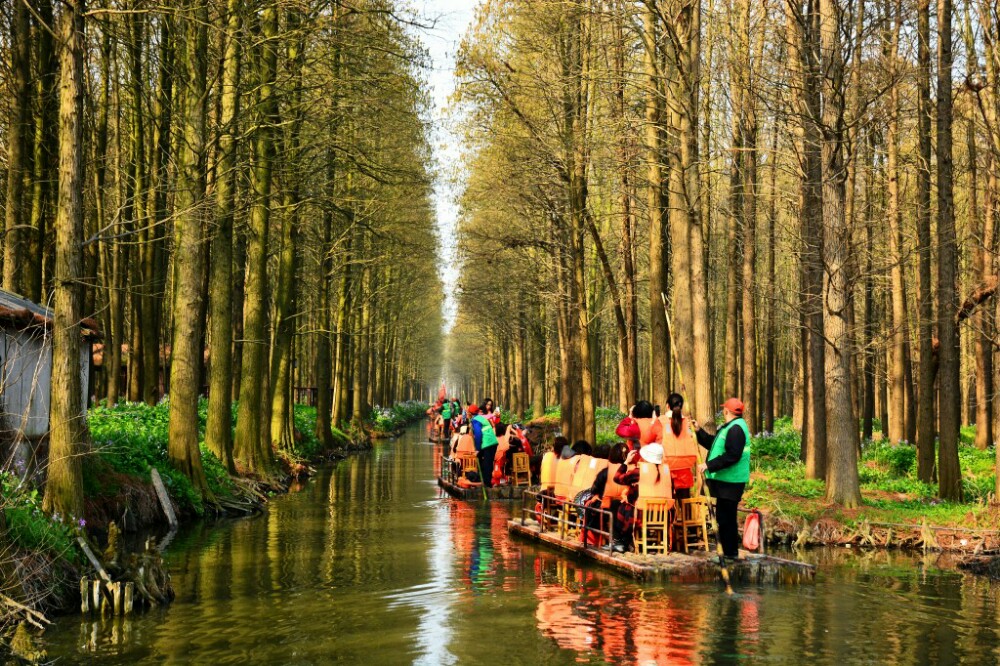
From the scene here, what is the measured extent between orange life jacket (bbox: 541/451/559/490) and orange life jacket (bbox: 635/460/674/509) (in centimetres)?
391

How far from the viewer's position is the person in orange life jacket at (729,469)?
1331 centimetres

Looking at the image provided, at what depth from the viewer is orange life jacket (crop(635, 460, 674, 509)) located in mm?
13820

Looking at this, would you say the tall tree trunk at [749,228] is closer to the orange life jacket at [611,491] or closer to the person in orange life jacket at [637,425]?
the person in orange life jacket at [637,425]

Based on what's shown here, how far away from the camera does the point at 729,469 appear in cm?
1347

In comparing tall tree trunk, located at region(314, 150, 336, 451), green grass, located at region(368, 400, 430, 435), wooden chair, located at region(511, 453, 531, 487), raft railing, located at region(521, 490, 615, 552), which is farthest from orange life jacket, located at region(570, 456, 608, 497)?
green grass, located at region(368, 400, 430, 435)

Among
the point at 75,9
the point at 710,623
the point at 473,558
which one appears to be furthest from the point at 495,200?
the point at 710,623

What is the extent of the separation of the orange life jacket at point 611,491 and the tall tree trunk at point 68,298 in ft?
23.4

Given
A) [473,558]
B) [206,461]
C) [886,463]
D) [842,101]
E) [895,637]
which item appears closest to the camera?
[895,637]

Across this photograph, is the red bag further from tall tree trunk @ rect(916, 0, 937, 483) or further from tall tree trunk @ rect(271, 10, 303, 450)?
tall tree trunk @ rect(271, 10, 303, 450)

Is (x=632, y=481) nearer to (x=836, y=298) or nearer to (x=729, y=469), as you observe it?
(x=729, y=469)

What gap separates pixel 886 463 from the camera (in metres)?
24.5

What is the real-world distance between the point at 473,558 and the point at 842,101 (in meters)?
9.48

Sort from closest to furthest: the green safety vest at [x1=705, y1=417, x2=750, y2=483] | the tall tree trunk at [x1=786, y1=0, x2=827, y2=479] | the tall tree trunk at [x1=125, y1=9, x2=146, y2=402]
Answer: the green safety vest at [x1=705, y1=417, x2=750, y2=483]
the tall tree trunk at [x1=786, y1=0, x2=827, y2=479]
the tall tree trunk at [x1=125, y1=9, x2=146, y2=402]

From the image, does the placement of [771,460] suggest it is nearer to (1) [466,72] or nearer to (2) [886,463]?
(2) [886,463]
